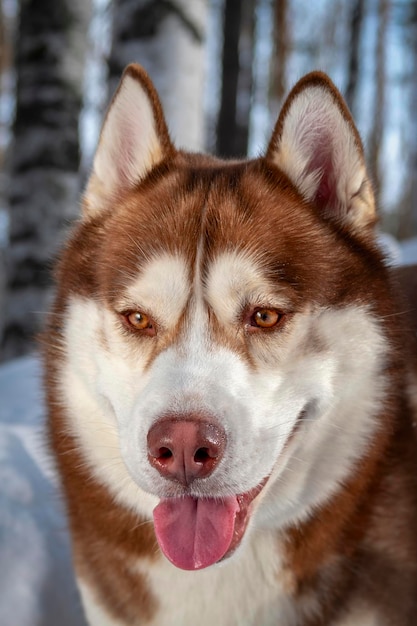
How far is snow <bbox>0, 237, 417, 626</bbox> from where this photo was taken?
2.50 metres

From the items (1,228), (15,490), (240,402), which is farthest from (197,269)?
(1,228)

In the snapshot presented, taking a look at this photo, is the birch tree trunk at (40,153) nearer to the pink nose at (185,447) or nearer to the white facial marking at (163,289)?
the white facial marking at (163,289)

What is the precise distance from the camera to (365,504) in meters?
2.24

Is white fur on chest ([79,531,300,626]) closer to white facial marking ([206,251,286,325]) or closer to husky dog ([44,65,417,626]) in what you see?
husky dog ([44,65,417,626])

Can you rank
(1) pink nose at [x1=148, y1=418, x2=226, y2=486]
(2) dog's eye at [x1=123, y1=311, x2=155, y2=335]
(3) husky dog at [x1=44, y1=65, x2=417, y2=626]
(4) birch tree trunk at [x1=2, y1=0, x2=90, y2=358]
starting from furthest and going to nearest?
1. (4) birch tree trunk at [x1=2, y1=0, x2=90, y2=358]
2. (2) dog's eye at [x1=123, y1=311, x2=155, y2=335]
3. (3) husky dog at [x1=44, y1=65, x2=417, y2=626]
4. (1) pink nose at [x1=148, y1=418, x2=226, y2=486]

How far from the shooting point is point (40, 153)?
546 cm

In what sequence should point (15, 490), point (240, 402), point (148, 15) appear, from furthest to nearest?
point (148, 15) < point (15, 490) < point (240, 402)

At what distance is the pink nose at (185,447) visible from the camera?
1651 millimetres

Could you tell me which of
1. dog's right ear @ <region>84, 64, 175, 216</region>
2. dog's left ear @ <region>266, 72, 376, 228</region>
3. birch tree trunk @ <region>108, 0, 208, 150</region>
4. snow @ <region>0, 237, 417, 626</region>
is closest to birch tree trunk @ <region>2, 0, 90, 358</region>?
birch tree trunk @ <region>108, 0, 208, 150</region>

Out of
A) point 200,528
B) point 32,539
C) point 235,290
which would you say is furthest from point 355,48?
point 200,528

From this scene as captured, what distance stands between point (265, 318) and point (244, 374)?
0.18 metres

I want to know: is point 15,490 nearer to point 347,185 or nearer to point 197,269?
point 197,269

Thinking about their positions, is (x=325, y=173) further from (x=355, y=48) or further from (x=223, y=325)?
(x=355, y=48)

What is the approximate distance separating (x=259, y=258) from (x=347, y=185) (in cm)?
41
